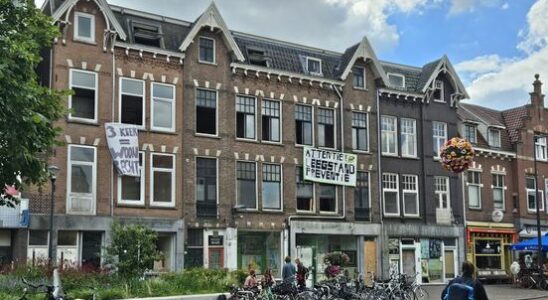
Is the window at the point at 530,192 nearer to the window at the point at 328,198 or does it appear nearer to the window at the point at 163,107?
the window at the point at 328,198

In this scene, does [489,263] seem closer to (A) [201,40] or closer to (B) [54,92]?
(A) [201,40]

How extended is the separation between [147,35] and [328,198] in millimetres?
12212

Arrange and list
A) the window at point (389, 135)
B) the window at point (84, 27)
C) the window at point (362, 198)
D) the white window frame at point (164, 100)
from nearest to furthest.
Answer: the window at point (84, 27) → the white window frame at point (164, 100) → the window at point (362, 198) → the window at point (389, 135)

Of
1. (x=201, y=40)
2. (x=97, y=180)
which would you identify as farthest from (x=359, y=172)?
(x=97, y=180)

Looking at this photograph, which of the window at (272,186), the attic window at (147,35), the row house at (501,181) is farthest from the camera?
the row house at (501,181)

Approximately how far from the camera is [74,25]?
29266mm

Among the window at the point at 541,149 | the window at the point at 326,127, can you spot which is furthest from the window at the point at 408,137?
the window at the point at 541,149

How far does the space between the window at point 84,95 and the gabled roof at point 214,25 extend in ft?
15.0

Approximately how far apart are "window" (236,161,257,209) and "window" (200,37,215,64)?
16.4 ft

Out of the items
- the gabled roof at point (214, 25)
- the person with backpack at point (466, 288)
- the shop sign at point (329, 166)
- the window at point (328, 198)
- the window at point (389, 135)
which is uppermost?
the gabled roof at point (214, 25)

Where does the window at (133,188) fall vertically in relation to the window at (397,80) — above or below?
below

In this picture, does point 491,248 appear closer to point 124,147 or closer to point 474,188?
point 474,188

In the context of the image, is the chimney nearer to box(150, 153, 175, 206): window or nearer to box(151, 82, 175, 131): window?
box(151, 82, 175, 131): window

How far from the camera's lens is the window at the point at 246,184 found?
108 ft
